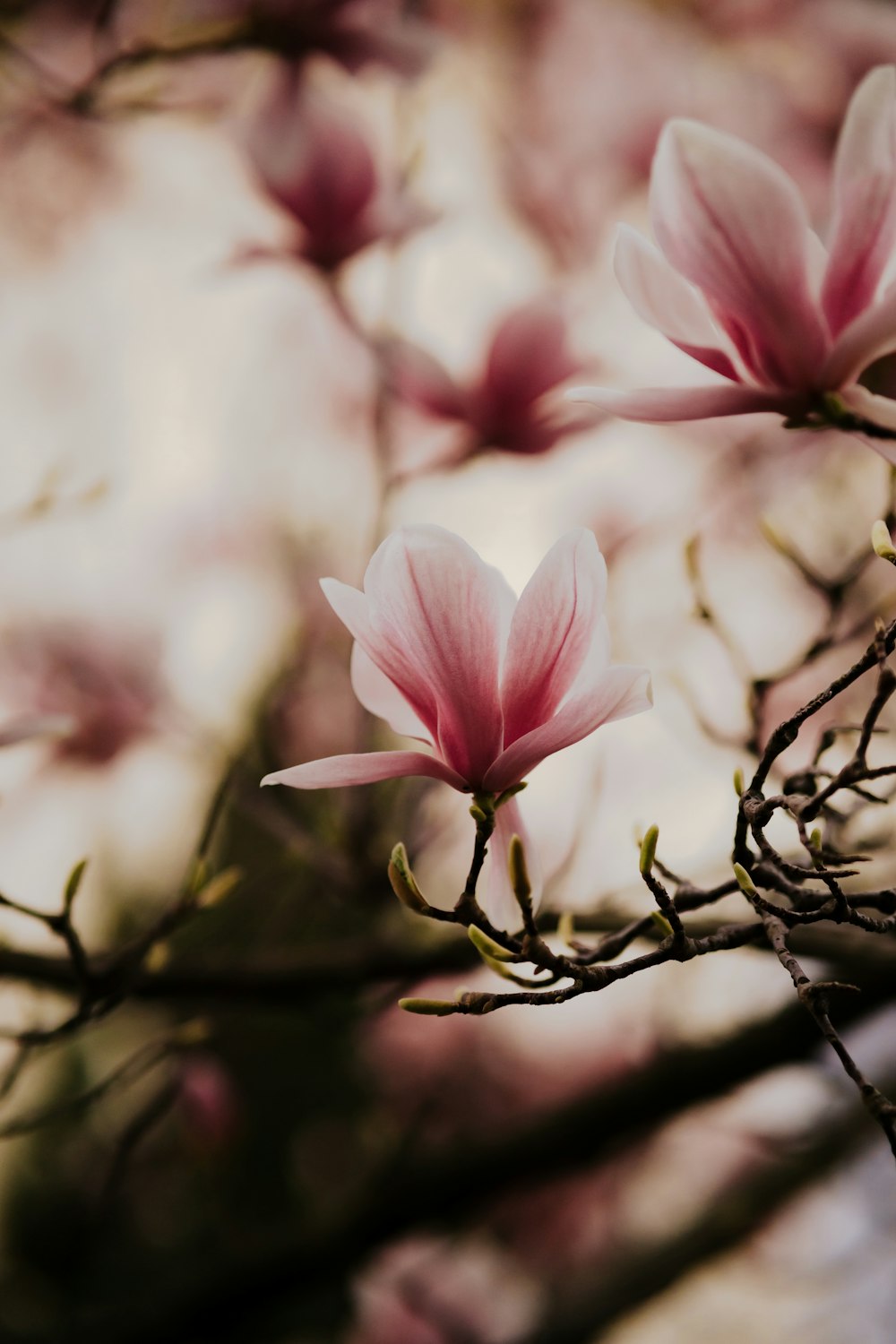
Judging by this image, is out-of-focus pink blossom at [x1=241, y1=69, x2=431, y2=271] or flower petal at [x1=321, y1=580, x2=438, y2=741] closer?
flower petal at [x1=321, y1=580, x2=438, y2=741]

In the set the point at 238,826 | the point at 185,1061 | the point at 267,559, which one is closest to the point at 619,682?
the point at 267,559

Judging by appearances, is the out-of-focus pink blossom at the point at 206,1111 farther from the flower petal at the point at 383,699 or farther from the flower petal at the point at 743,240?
the flower petal at the point at 743,240

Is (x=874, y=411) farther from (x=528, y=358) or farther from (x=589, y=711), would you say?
(x=528, y=358)

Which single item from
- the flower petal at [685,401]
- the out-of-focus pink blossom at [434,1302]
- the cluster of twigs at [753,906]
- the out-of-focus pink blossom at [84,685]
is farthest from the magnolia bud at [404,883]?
the out-of-focus pink blossom at [434,1302]

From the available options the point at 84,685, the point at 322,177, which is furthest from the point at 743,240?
the point at 84,685

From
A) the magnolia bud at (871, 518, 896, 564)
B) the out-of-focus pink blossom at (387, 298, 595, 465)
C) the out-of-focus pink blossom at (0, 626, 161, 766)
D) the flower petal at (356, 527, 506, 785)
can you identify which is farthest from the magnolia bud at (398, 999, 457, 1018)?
the out-of-focus pink blossom at (0, 626, 161, 766)

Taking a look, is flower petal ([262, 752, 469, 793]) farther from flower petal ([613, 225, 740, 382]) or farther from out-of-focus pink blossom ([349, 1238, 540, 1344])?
out-of-focus pink blossom ([349, 1238, 540, 1344])
